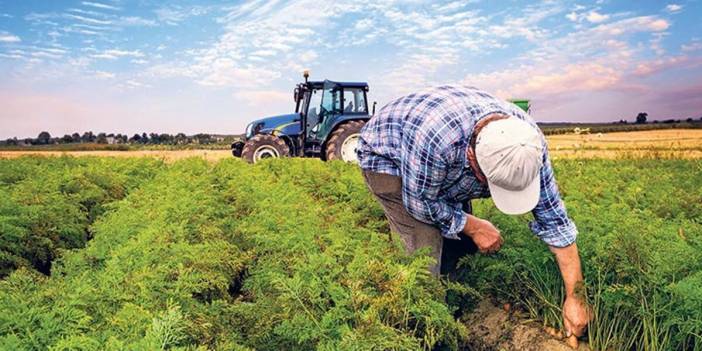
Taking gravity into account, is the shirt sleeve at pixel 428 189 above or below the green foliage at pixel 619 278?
above

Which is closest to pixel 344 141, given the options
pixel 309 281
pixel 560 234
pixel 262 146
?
A: pixel 262 146

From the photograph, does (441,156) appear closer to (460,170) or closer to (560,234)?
(460,170)

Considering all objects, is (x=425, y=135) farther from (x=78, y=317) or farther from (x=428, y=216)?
(x=78, y=317)

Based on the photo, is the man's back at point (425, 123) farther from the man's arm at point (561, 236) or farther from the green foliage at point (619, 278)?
the green foliage at point (619, 278)

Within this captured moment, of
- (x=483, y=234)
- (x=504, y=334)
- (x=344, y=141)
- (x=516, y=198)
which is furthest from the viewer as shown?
(x=344, y=141)

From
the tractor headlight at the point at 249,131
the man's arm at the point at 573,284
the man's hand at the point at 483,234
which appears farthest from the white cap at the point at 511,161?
the tractor headlight at the point at 249,131

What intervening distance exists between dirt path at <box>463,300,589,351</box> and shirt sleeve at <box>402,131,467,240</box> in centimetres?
94

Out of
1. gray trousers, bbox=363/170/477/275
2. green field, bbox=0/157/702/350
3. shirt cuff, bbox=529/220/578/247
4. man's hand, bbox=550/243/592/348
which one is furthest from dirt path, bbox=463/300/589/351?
shirt cuff, bbox=529/220/578/247

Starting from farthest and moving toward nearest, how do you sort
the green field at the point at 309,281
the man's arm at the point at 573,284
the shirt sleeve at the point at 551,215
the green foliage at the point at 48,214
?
the green foliage at the point at 48,214
the man's arm at the point at 573,284
the shirt sleeve at the point at 551,215
the green field at the point at 309,281

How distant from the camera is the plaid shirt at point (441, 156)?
409cm

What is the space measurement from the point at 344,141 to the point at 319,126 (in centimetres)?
144

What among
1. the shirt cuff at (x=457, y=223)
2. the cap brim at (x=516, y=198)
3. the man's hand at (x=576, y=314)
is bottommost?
the man's hand at (x=576, y=314)

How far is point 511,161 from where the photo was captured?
11.8 feet

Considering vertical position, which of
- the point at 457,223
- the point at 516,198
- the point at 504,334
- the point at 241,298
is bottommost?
the point at 504,334
